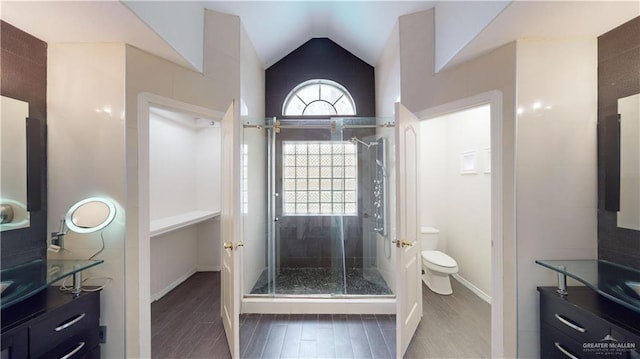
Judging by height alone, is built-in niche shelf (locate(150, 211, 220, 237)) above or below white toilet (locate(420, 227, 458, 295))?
above

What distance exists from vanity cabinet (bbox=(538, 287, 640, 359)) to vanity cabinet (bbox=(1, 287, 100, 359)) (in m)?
2.86

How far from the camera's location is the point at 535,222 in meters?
1.63

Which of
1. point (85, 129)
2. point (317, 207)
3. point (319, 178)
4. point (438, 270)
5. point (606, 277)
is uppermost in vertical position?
point (85, 129)

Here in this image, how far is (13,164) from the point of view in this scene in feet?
4.72

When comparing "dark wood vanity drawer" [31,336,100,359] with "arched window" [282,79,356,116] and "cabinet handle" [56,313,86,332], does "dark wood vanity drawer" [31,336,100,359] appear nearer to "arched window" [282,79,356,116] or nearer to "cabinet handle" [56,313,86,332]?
"cabinet handle" [56,313,86,332]

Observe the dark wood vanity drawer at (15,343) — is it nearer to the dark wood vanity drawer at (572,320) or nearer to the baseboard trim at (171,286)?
the baseboard trim at (171,286)

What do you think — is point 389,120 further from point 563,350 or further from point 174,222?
point 174,222

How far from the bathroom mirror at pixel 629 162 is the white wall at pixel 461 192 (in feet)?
3.86

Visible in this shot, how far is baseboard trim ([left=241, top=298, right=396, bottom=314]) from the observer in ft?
8.27

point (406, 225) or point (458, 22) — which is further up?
point (458, 22)

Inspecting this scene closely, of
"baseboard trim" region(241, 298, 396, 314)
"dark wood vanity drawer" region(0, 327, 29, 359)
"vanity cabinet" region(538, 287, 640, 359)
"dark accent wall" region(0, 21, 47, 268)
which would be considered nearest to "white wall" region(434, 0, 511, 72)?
"vanity cabinet" region(538, 287, 640, 359)

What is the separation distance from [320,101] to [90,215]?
316 centimetres

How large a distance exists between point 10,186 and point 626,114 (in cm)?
370

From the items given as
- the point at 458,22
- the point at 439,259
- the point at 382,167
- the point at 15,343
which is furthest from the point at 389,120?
the point at 15,343
